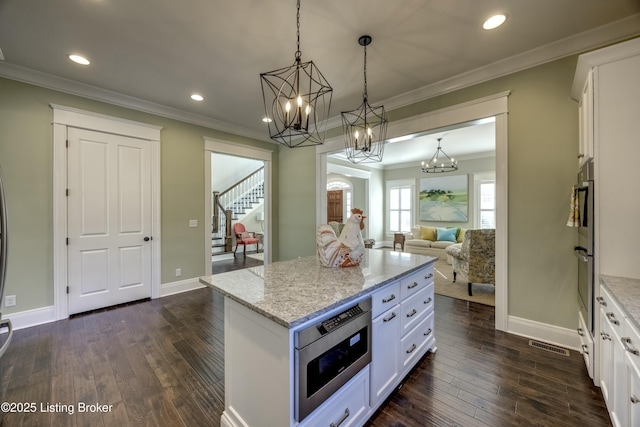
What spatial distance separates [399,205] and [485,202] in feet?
8.51

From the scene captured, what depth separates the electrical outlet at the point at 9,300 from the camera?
2762mm

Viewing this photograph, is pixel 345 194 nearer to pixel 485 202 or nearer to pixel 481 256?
pixel 485 202

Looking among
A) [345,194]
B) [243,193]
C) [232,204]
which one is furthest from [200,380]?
[345,194]

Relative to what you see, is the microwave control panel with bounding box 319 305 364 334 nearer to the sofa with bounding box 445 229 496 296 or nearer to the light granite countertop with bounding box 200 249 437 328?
the light granite countertop with bounding box 200 249 437 328

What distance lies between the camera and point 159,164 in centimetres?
385

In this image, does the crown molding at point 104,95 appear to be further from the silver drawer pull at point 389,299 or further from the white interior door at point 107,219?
the silver drawer pull at point 389,299

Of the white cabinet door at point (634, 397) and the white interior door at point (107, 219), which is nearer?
the white cabinet door at point (634, 397)

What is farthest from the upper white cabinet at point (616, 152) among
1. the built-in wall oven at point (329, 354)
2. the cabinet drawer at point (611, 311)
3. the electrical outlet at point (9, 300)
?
the electrical outlet at point (9, 300)

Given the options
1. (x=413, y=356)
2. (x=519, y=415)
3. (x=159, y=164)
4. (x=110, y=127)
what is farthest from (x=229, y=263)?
(x=519, y=415)

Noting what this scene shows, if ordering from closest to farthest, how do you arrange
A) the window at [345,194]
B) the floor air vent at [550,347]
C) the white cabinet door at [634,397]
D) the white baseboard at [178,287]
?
the white cabinet door at [634,397], the floor air vent at [550,347], the white baseboard at [178,287], the window at [345,194]

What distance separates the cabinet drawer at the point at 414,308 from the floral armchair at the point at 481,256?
190 cm

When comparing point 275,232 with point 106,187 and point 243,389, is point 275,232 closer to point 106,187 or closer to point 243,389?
point 106,187

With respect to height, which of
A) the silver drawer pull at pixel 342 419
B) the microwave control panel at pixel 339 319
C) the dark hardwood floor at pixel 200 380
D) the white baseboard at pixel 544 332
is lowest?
the dark hardwood floor at pixel 200 380

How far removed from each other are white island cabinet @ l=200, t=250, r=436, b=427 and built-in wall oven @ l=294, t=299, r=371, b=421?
3 cm
